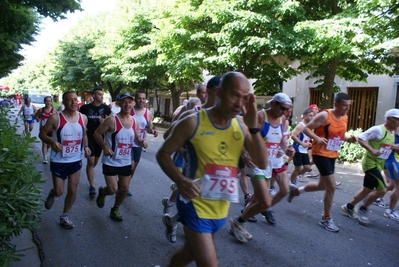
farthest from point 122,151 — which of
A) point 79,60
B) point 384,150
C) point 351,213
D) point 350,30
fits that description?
point 79,60

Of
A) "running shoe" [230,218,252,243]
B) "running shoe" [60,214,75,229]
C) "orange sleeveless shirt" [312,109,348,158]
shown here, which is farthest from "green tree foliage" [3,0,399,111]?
"running shoe" [60,214,75,229]

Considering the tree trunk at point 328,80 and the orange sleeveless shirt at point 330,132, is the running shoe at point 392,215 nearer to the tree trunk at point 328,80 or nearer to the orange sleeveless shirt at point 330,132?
the orange sleeveless shirt at point 330,132

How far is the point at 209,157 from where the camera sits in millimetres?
2516

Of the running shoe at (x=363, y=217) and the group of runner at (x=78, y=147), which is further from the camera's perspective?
the running shoe at (x=363, y=217)

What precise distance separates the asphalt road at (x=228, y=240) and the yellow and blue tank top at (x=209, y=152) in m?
1.59

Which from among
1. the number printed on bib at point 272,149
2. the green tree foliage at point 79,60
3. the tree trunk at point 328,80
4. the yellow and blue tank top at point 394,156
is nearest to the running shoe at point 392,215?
the yellow and blue tank top at point 394,156

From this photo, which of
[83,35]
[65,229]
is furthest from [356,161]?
[83,35]

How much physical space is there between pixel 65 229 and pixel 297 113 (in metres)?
21.9

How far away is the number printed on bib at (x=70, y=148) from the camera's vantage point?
4695 millimetres

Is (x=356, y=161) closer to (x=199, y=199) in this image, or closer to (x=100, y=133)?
(x=100, y=133)

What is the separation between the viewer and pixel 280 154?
16.4ft

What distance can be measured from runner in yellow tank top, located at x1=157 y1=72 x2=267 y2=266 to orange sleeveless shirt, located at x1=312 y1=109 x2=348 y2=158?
308cm

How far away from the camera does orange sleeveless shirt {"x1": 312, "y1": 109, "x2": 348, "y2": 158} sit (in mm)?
5277

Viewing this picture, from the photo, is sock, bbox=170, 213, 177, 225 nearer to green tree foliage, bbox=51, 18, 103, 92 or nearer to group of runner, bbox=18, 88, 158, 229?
group of runner, bbox=18, 88, 158, 229
